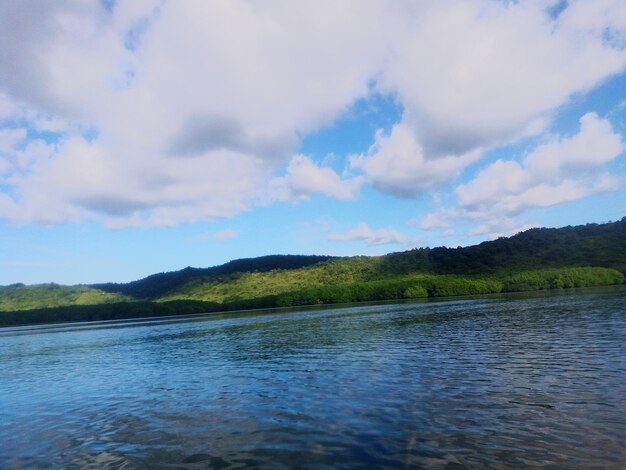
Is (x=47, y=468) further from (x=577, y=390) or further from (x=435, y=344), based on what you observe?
(x=435, y=344)

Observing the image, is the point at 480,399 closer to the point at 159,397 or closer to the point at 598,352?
the point at 598,352

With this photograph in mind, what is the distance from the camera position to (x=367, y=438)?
2003 cm

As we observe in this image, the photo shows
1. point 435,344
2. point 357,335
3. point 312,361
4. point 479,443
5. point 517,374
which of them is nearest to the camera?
point 479,443

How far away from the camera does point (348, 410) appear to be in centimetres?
2489

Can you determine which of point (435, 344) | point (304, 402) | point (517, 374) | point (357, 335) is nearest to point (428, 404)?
point (304, 402)

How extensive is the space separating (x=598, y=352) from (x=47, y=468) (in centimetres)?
4058

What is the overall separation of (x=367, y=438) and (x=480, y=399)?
8825 mm

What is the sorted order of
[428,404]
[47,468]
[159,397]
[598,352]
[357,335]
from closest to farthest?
[47,468], [428,404], [159,397], [598,352], [357,335]

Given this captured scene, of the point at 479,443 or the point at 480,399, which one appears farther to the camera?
the point at 480,399

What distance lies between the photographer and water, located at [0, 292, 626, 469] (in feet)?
59.5

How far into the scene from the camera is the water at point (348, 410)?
18.1 metres

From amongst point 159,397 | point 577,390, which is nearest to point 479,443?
point 577,390

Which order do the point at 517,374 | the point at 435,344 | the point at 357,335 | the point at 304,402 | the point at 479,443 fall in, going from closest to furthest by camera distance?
the point at 479,443
the point at 304,402
the point at 517,374
the point at 435,344
the point at 357,335

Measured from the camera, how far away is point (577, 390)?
995 inches
